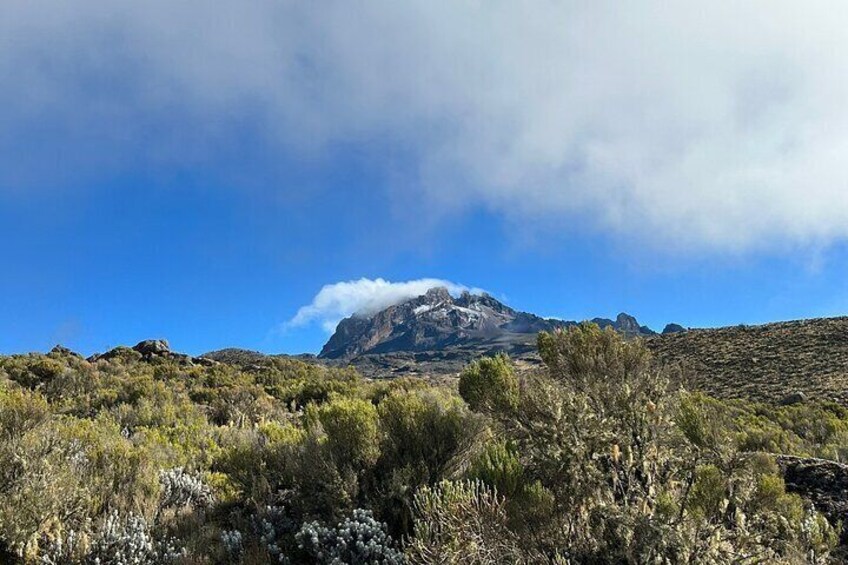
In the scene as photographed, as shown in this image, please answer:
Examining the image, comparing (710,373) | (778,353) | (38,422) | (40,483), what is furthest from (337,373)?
(778,353)

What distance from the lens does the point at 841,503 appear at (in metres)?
5.75

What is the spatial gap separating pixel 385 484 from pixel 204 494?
2542 mm

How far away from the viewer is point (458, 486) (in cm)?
441

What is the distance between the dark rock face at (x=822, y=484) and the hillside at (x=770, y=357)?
15402mm

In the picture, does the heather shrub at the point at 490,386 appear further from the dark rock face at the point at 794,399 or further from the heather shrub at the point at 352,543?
the dark rock face at the point at 794,399

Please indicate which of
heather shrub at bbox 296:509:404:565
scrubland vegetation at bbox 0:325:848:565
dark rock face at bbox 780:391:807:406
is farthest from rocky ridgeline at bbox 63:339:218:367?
dark rock face at bbox 780:391:807:406

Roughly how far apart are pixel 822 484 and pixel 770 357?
33.8 meters

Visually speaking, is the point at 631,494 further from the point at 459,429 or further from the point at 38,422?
the point at 38,422

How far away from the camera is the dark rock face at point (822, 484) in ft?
18.5

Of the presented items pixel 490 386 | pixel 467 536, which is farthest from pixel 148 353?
pixel 467 536

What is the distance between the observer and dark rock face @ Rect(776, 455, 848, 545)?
5.63m

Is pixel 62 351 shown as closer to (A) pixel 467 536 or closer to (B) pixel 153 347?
(B) pixel 153 347

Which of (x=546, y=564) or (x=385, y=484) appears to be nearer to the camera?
(x=546, y=564)

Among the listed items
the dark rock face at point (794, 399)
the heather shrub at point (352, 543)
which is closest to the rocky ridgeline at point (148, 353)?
the heather shrub at point (352, 543)
